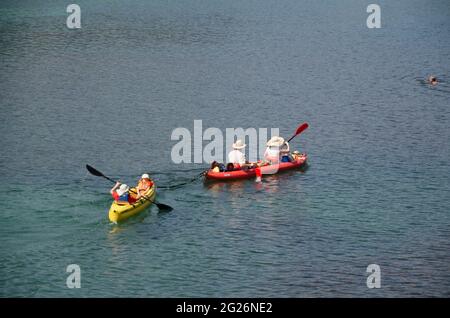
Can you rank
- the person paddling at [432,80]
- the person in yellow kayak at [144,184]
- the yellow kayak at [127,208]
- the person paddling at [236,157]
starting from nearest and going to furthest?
the yellow kayak at [127,208]
the person in yellow kayak at [144,184]
the person paddling at [236,157]
the person paddling at [432,80]

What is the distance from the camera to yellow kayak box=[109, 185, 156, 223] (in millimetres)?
46219

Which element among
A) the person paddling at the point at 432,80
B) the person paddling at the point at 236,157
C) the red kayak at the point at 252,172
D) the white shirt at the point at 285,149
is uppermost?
the person paddling at the point at 432,80

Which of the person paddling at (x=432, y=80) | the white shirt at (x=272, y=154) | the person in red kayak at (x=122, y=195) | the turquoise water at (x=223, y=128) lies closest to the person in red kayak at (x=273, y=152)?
the white shirt at (x=272, y=154)

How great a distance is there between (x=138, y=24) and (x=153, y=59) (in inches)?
657

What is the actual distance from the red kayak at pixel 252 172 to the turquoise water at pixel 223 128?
0.46 m

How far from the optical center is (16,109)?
69812mm

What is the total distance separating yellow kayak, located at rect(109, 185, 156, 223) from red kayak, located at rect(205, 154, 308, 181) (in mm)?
5121

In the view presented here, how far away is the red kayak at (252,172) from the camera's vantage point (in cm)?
5234

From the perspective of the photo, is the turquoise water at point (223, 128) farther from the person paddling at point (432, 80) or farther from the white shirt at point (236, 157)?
the white shirt at point (236, 157)

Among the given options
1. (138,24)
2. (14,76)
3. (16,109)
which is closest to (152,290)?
(16,109)

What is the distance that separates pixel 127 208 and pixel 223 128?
65.1 feet

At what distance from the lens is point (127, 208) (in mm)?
46625
